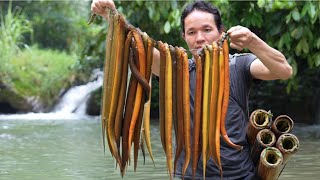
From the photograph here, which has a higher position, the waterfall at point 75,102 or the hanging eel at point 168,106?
the hanging eel at point 168,106

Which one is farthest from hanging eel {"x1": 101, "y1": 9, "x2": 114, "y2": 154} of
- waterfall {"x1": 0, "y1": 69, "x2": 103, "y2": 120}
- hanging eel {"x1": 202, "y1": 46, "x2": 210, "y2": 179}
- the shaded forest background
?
waterfall {"x1": 0, "y1": 69, "x2": 103, "y2": 120}

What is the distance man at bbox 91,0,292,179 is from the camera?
3.02m

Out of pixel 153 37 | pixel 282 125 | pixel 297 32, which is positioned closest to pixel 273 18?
pixel 297 32

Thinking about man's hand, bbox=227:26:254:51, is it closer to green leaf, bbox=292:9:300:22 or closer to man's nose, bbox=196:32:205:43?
man's nose, bbox=196:32:205:43

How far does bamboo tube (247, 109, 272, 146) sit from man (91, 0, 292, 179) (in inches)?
1.3

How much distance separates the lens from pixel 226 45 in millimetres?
2795

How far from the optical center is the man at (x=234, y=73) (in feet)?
9.92

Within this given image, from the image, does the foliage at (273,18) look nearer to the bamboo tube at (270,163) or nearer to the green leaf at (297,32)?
the green leaf at (297,32)

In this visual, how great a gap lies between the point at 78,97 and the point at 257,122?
1554 cm

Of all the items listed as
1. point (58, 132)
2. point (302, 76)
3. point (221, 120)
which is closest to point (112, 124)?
point (221, 120)

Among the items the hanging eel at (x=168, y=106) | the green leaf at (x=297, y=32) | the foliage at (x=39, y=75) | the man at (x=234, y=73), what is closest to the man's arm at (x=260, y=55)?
the man at (x=234, y=73)

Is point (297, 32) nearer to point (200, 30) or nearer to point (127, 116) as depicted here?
point (200, 30)

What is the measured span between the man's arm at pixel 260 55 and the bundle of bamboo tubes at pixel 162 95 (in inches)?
4.8

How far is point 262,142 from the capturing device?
3070mm
